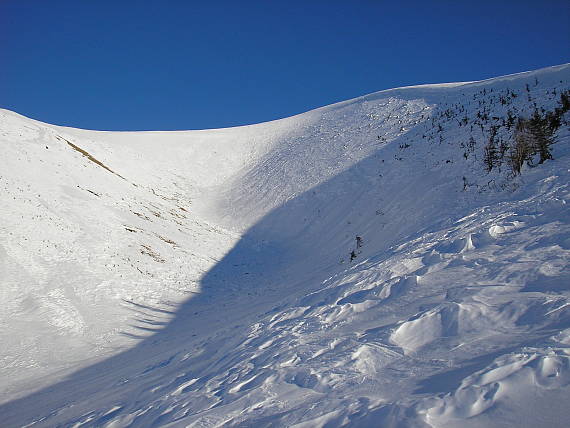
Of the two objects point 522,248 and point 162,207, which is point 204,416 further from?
point 162,207

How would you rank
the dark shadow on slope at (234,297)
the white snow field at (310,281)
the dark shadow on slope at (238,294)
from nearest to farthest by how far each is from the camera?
the white snow field at (310,281) → the dark shadow on slope at (238,294) → the dark shadow on slope at (234,297)

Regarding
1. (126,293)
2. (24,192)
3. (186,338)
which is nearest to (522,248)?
(186,338)

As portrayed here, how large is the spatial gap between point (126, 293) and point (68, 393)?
5.17 metres

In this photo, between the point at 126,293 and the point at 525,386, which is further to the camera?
the point at 126,293

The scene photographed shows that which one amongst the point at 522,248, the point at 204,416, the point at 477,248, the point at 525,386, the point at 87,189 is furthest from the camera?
the point at 87,189

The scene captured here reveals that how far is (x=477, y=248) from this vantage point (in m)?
5.54

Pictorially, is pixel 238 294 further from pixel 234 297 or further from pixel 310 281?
pixel 310 281

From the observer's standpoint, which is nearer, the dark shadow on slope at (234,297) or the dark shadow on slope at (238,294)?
the dark shadow on slope at (238,294)

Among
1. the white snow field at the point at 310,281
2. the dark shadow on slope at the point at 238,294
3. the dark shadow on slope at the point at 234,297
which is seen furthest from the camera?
the dark shadow on slope at the point at 234,297

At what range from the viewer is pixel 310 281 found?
1041 centimetres

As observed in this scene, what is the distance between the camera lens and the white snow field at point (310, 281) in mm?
3109

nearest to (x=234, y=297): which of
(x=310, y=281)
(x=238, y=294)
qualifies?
(x=238, y=294)

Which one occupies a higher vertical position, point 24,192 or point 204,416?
point 24,192

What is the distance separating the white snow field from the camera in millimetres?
3109
